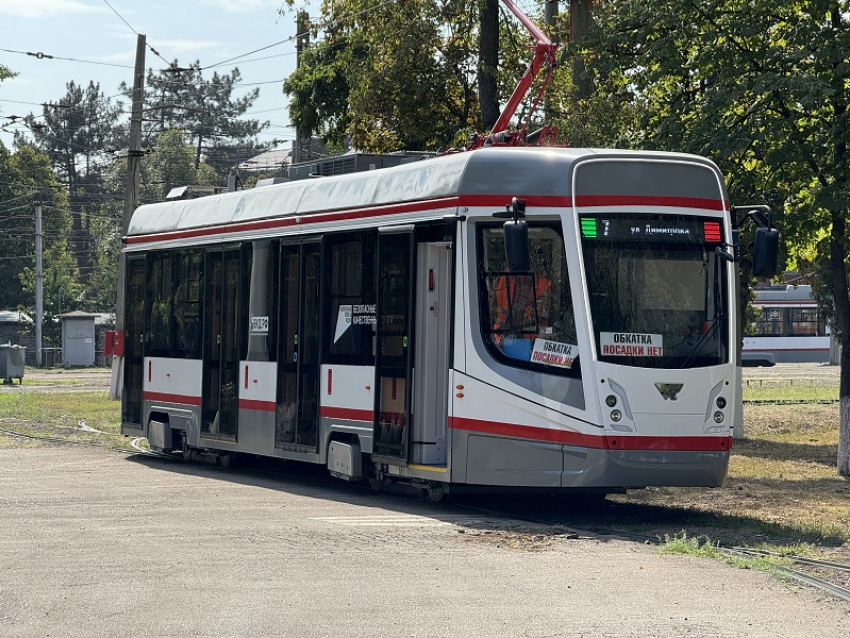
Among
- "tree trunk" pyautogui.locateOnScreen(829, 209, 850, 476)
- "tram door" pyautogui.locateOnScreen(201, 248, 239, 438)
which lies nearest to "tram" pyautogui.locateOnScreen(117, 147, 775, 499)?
"tram door" pyautogui.locateOnScreen(201, 248, 239, 438)

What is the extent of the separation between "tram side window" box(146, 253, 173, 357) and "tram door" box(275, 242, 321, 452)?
3.50 m

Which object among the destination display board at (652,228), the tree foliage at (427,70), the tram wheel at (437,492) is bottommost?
the tram wheel at (437,492)

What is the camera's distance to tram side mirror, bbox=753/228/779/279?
45.9ft

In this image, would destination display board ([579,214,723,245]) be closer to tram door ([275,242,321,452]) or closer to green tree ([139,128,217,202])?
tram door ([275,242,321,452])

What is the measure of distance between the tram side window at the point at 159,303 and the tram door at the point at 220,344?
128cm

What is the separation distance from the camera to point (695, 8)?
1994 cm

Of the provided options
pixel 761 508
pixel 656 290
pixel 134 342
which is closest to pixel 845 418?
pixel 761 508

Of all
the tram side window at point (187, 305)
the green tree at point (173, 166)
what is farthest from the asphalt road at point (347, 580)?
the green tree at point (173, 166)

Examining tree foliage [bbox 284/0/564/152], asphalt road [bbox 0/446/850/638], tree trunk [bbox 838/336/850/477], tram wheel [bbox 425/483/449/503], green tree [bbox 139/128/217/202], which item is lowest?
asphalt road [bbox 0/446/850/638]

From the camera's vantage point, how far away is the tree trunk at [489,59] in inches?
1073

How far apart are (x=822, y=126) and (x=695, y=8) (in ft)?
8.10

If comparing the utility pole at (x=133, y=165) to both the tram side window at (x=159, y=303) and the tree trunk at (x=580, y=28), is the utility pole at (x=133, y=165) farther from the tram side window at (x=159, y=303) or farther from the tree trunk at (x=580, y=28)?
the tram side window at (x=159, y=303)

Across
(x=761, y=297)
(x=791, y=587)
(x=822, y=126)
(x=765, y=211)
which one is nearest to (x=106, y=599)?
(x=791, y=587)

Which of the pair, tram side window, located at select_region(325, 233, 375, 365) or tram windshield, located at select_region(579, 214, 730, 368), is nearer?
tram windshield, located at select_region(579, 214, 730, 368)
